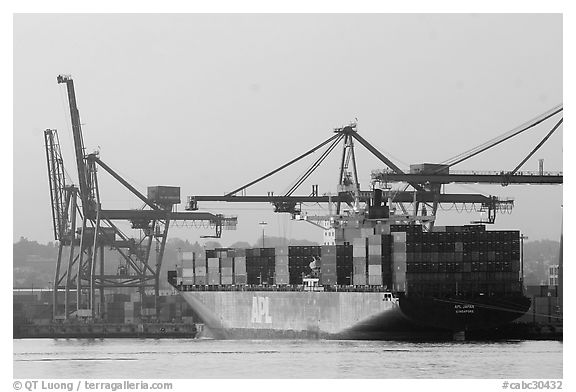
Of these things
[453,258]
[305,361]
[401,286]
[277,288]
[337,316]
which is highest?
[453,258]

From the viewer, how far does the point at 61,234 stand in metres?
119

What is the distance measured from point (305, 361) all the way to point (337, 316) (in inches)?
639

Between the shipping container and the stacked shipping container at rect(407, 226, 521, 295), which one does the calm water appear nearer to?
the stacked shipping container at rect(407, 226, 521, 295)

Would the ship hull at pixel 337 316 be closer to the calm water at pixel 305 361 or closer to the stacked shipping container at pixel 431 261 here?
the stacked shipping container at pixel 431 261

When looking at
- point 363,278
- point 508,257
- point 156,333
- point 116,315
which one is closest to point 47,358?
point 363,278

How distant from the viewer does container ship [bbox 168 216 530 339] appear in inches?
3351

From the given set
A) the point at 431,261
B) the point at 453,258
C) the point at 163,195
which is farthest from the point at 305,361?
the point at 163,195

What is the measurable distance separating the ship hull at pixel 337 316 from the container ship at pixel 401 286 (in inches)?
1.8

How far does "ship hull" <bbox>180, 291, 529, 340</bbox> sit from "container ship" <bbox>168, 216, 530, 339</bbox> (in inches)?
1.8

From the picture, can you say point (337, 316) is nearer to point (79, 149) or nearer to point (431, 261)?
point (431, 261)

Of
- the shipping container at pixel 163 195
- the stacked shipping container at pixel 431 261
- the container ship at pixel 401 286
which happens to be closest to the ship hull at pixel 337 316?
the container ship at pixel 401 286

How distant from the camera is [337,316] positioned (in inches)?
3531

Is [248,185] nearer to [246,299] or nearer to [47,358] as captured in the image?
[246,299]

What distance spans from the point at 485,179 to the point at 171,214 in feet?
73.9
